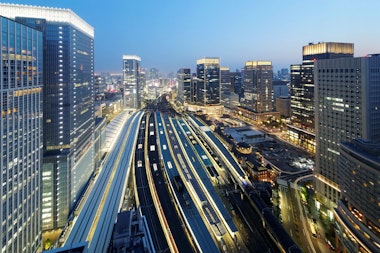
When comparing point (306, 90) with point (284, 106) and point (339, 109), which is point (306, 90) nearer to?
point (284, 106)

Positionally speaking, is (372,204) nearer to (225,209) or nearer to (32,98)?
(225,209)

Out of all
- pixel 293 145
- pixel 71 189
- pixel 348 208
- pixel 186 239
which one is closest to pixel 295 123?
pixel 293 145

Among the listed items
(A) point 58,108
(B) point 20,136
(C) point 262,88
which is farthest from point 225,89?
(B) point 20,136

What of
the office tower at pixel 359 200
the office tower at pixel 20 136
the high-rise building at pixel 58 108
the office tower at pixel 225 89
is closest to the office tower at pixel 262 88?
the office tower at pixel 225 89

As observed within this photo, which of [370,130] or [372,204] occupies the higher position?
[370,130]

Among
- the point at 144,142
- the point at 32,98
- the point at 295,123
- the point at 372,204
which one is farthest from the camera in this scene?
the point at 295,123

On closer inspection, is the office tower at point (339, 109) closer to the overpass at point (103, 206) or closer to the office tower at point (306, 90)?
the office tower at point (306, 90)

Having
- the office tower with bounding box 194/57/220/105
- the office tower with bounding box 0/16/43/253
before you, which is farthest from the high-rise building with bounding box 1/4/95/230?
the office tower with bounding box 194/57/220/105
